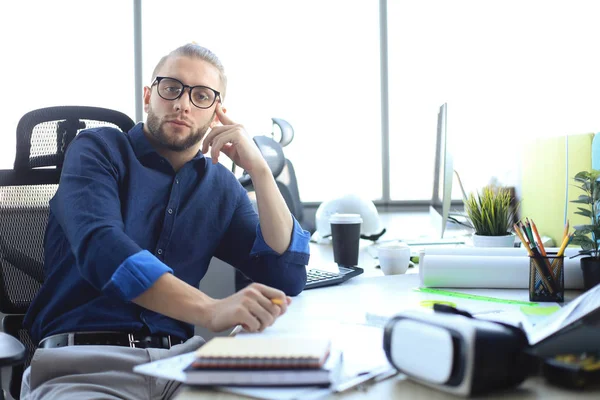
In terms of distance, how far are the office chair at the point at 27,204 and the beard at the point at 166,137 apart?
0.27 metres

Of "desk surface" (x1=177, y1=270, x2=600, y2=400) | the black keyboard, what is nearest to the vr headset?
"desk surface" (x1=177, y1=270, x2=600, y2=400)

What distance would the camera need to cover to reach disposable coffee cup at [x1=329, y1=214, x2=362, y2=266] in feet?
5.32

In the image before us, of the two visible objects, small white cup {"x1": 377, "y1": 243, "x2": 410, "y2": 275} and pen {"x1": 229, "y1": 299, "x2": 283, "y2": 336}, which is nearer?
pen {"x1": 229, "y1": 299, "x2": 283, "y2": 336}

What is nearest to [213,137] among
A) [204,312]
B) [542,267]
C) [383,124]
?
[204,312]

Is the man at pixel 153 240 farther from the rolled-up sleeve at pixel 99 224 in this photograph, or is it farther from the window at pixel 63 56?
the window at pixel 63 56

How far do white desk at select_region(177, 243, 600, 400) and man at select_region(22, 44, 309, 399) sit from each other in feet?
0.22

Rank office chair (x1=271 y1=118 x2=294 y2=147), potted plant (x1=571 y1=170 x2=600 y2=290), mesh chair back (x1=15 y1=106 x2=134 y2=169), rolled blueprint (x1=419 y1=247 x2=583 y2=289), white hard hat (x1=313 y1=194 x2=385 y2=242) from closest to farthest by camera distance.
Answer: potted plant (x1=571 y1=170 x2=600 y2=290)
rolled blueprint (x1=419 y1=247 x2=583 y2=289)
mesh chair back (x1=15 y1=106 x2=134 y2=169)
white hard hat (x1=313 y1=194 x2=385 y2=242)
office chair (x1=271 y1=118 x2=294 y2=147)

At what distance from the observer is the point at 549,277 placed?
1.08m

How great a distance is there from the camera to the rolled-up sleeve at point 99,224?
37.2 inches

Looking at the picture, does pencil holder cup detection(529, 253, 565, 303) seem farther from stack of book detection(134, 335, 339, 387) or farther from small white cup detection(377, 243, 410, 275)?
stack of book detection(134, 335, 339, 387)

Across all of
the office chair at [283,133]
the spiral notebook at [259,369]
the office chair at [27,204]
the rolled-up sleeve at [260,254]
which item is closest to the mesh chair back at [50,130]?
the office chair at [27,204]

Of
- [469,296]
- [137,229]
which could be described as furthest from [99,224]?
[469,296]

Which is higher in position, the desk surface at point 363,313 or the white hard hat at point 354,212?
the white hard hat at point 354,212

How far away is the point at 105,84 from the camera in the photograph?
12.3 feet
